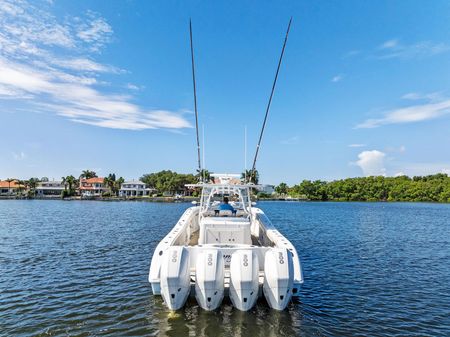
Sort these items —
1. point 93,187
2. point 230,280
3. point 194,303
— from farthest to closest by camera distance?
point 93,187 → point 194,303 → point 230,280

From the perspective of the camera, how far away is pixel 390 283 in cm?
1315

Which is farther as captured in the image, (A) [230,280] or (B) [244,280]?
(A) [230,280]

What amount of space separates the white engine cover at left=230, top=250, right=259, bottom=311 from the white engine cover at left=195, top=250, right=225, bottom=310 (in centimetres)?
32

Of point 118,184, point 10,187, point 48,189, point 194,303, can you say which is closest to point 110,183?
point 118,184

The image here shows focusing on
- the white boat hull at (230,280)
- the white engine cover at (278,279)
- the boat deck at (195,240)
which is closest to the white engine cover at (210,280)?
the white boat hull at (230,280)

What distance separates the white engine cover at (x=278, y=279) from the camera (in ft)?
25.6

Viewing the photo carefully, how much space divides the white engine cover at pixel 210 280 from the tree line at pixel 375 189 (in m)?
143

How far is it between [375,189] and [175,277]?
150268 millimetres

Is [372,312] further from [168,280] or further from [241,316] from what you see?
[168,280]

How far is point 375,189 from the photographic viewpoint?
142 meters

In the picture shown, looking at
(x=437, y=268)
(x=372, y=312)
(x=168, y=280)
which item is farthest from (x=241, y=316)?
(x=437, y=268)

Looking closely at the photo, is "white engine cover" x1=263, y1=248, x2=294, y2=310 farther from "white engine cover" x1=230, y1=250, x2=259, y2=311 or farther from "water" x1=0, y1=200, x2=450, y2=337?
"water" x1=0, y1=200, x2=450, y2=337

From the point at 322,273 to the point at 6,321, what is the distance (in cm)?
1179

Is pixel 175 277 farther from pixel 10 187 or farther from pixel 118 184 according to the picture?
pixel 10 187
